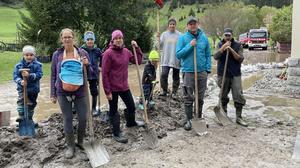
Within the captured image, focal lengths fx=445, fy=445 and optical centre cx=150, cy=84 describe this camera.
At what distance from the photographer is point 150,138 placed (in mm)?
6871

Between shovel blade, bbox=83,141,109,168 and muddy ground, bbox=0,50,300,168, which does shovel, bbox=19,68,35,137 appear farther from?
shovel blade, bbox=83,141,109,168

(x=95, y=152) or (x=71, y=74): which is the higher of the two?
(x=71, y=74)

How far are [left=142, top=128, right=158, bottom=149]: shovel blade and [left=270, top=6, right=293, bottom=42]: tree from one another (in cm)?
→ 3208

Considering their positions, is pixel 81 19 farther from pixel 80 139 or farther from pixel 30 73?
pixel 80 139

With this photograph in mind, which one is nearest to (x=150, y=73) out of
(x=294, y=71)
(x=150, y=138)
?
(x=150, y=138)

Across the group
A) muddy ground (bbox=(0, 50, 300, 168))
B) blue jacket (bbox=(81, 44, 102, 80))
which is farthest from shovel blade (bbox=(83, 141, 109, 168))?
blue jacket (bbox=(81, 44, 102, 80))

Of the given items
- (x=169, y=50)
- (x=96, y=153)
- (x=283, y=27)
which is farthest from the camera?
(x=283, y=27)

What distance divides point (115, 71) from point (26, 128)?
1.74 metres

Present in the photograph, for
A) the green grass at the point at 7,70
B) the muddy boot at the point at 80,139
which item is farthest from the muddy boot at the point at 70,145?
the green grass at the point at 7,70

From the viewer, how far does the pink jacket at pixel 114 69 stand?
6.76m

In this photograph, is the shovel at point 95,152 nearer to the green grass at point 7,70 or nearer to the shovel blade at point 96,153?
the shovel blade at point 96,153

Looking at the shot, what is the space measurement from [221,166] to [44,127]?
3.28 meters

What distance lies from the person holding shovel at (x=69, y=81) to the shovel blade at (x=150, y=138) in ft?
3.52

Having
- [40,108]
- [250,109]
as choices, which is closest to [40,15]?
[40,108]
